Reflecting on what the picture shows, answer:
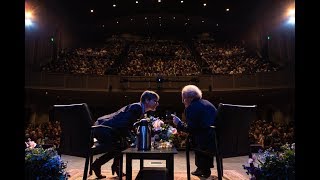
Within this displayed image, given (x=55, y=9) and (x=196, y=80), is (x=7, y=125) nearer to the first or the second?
(x=196, y=80)

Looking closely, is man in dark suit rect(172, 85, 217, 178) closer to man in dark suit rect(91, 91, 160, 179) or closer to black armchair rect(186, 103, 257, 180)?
black armchair rect(186, 103, 257, 180)

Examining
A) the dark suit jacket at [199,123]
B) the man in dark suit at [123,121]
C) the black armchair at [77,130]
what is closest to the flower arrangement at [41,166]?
the black armchair at [77,130]

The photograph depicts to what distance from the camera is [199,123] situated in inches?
184

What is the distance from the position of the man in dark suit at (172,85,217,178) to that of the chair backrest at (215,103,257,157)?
0.32 metres

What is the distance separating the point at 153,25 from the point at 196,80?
8975 millimetres

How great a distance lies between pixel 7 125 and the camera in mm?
1396

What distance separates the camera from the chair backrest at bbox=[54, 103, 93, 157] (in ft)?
13.8

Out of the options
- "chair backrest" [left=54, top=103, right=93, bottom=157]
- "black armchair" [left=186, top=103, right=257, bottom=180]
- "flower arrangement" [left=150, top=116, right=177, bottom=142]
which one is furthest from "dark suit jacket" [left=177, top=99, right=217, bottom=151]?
"chair backrest" [left=54, top=103, right=93, bottom=157]

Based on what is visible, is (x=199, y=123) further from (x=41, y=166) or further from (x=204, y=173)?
(x=41, y=166)

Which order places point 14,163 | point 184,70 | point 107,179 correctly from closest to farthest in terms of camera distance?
1. point 14,163
2. point 107,179
3. point 184,70

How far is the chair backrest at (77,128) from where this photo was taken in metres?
4.20

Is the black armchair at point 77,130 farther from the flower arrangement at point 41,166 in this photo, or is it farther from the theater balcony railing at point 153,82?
the theater balcony railing at point 153,82

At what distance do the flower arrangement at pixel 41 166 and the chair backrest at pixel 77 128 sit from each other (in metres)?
0.86

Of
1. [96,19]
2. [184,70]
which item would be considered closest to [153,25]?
[96,19]
